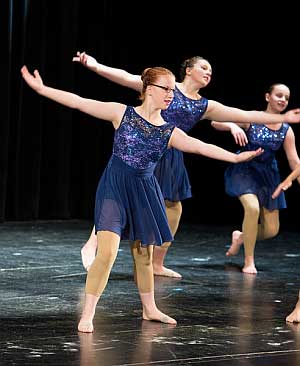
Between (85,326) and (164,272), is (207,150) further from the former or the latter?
(164,272)

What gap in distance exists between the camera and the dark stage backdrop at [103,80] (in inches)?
344

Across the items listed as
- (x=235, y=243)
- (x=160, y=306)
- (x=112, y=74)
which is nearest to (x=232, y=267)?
(x=235, y=243)

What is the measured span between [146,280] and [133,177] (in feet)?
1.54

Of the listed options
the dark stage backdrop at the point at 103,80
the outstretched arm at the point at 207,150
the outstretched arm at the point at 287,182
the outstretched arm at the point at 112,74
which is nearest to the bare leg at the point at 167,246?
the outstretched arm at the point at 112,74

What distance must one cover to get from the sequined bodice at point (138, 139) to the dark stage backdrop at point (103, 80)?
14.6ft

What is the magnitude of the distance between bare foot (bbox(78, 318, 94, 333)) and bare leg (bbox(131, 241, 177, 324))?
13.5 inches

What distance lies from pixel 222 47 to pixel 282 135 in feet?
10.7

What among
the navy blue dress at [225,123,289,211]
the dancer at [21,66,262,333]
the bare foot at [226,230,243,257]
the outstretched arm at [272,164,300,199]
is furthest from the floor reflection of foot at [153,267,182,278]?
the dancer at [21,66,262,333]

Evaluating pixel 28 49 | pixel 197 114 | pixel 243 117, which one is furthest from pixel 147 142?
pixel 28 49

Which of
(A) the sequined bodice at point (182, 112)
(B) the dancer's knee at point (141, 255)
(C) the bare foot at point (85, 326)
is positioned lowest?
(C) the bare foot at point (85, 326)

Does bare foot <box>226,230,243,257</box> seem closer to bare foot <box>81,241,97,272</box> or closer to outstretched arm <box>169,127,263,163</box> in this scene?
bare foot <box>81,241,97,272</box>

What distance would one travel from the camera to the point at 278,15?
30.5ft

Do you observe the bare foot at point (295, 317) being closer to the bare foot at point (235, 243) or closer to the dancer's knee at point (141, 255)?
the dancer's knee at point (141, 255)

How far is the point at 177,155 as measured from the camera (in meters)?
5.82
